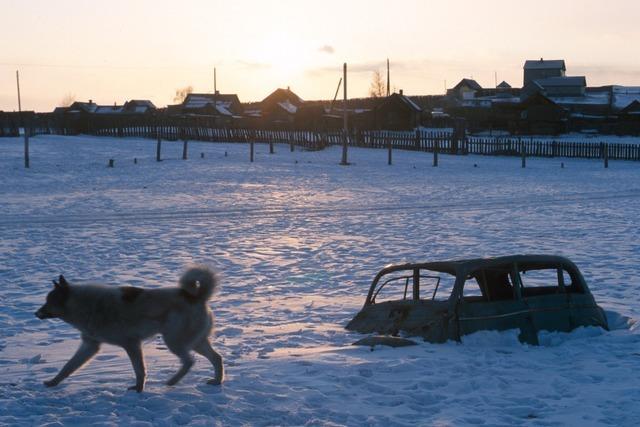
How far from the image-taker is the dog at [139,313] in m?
6.47

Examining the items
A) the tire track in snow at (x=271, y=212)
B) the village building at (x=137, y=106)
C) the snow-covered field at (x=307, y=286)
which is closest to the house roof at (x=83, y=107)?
the village building at (x=137, y=106)

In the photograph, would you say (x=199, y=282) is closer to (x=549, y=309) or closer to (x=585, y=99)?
(x=549, y=309)

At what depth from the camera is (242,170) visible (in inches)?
1435

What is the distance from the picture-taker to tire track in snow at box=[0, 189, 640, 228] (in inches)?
739

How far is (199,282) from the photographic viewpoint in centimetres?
648

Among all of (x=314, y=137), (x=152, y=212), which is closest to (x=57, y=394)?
(x=152, y=212)

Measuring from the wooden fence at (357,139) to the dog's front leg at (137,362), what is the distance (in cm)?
3416

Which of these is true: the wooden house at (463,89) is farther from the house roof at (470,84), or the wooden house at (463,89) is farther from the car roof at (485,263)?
the car roof at (485,263)

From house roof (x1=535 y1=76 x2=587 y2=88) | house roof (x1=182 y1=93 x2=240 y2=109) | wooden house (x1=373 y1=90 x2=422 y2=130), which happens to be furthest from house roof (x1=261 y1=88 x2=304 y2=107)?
house roof (x1=535 y1=76 x2=587 y2=88)

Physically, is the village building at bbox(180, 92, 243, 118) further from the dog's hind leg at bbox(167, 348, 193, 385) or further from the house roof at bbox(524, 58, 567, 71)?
the dog's hind leg at bbox(167, 348, 193, 385)

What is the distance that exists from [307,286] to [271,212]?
31.1 ft

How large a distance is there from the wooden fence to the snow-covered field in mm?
15974

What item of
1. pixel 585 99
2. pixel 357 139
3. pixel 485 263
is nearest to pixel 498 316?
pixel 485 263

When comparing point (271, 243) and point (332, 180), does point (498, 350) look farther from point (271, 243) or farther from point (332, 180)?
point (332, 180)
